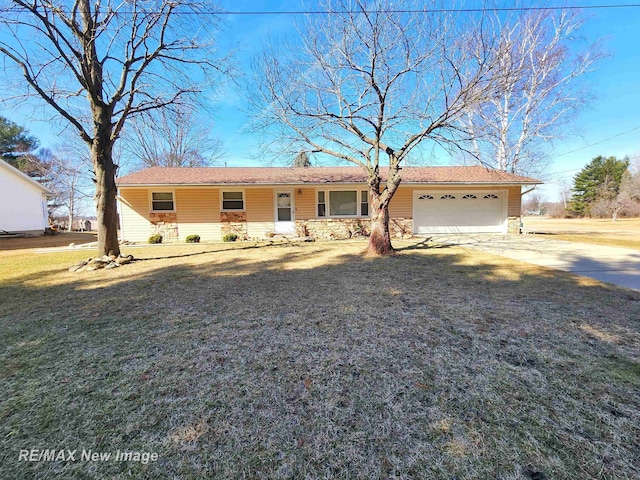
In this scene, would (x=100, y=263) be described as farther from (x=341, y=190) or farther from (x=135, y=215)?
(x=341, y=190)

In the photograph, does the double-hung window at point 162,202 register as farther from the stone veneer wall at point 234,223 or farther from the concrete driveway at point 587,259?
the concrete driveway at point 587,259

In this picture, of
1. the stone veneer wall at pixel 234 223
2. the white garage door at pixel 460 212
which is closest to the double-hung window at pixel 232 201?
the stone veneer wall at pixel 234 223

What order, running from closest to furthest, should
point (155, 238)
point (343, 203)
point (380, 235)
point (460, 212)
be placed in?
point (380, 235)
point (155, 238)
point (343, 203)
point (460, 212)

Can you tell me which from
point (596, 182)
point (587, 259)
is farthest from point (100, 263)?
point (596, 182)

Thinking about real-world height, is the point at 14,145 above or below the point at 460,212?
above

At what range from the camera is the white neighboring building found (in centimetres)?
1730

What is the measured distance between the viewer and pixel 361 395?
206cm

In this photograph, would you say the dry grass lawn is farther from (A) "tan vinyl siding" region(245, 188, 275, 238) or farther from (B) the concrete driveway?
(A) "tan vinyl siding" region(245, 188, 275, 238)

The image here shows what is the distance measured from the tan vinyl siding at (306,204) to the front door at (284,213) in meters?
0.30

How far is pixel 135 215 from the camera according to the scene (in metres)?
12.5

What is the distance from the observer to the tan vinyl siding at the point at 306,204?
42.3 ft

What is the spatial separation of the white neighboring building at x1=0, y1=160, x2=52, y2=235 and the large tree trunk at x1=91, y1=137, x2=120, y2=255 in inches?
634

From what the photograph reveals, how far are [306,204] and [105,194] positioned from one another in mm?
7523

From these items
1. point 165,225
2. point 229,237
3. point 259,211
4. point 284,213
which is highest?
point 259,211
